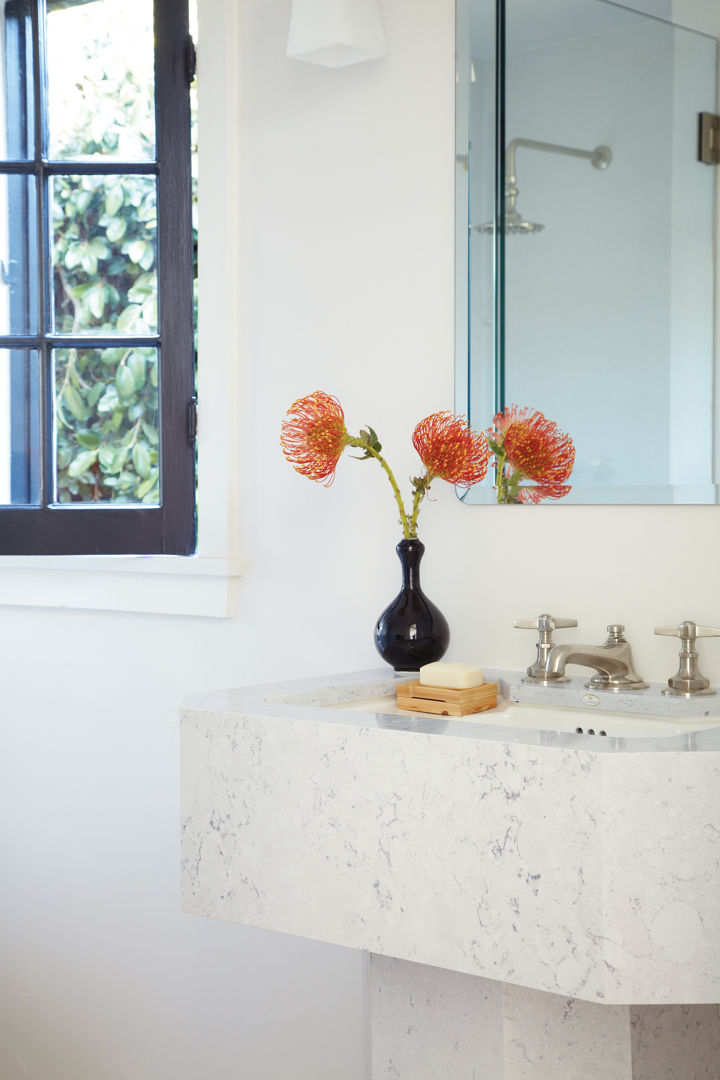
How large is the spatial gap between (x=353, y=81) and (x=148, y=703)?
1.11 metres

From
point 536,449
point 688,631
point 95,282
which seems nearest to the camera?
point 688,631

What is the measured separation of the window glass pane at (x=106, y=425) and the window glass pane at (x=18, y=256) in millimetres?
101

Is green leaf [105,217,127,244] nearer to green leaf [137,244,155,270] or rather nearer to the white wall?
green leaf [137,244,155,270]

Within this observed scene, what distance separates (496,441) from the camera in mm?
1646

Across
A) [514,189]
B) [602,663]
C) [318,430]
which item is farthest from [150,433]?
[602,663]

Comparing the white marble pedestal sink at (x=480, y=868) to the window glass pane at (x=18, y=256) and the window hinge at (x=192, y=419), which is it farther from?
the window glass pane at (x=18, y=256)

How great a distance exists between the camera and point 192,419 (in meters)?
1.93

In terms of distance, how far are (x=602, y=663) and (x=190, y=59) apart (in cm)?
124

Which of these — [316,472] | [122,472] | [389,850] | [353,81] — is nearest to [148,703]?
[122,472]

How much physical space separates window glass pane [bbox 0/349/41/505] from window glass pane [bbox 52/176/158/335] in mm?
96

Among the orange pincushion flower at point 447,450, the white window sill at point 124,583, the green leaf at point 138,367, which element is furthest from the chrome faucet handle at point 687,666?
the green leaf at point 138,367

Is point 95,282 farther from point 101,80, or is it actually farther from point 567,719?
point 567,719

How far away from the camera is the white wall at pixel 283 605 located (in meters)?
1.67

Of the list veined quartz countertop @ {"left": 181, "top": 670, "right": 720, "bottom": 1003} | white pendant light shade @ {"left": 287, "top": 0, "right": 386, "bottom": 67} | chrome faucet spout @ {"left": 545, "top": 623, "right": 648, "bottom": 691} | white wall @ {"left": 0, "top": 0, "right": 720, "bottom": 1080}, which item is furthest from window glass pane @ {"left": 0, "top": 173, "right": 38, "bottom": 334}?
chrome faucet spout @ {"left": 545, "top": 623, "right": 648, "bottom": 691}
